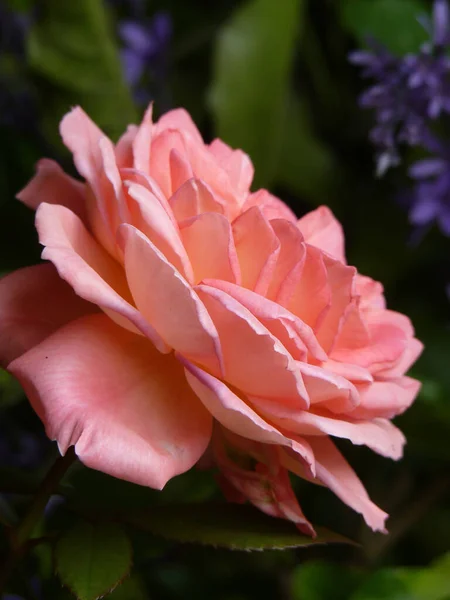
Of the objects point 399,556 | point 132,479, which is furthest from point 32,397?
point 399,556

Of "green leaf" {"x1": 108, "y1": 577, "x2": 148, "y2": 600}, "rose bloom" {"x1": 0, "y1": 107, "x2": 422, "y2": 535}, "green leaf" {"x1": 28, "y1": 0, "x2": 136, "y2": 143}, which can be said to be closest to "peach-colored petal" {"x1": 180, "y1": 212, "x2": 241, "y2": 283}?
"rose bloom" {"x1": 0, "y1": 107, "x2": 422, "y2": 535}

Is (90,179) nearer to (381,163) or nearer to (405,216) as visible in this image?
(381,163)

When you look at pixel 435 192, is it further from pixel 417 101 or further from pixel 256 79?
pixel 256 79

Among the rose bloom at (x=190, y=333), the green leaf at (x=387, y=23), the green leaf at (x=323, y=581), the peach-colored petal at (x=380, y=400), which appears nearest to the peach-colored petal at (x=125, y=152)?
the rose bloom at (x=190, y=333)

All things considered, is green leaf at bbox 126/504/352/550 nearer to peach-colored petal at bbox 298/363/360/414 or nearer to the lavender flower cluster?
peach-colored petal at bbox 298/363/360/414

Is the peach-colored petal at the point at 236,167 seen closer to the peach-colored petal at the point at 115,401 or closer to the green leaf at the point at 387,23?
the peach-colored petal at the point at 115,401

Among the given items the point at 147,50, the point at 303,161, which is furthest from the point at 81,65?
the point at 303,161
